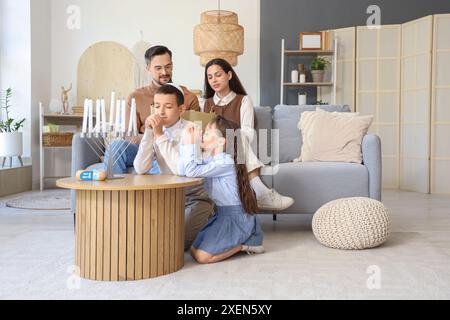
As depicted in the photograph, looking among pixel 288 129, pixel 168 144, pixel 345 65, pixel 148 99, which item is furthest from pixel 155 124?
pixel 345 65

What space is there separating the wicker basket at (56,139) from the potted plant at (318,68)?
2.96 metres

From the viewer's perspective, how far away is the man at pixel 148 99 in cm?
294

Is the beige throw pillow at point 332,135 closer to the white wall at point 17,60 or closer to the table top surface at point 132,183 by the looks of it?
the table top surface at point 132,183

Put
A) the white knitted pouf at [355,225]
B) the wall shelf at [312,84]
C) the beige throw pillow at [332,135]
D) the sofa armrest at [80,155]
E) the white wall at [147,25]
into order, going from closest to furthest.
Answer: the white knitted pouf at [355,225], the sofa armrest at [80,155], the beige throw pillow at [332,135], the wall shelf at [312,84], the white wall at [147,25]

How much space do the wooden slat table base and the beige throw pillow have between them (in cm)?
159

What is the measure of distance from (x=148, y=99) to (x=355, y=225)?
1483mm

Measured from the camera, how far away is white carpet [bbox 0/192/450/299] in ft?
6.34

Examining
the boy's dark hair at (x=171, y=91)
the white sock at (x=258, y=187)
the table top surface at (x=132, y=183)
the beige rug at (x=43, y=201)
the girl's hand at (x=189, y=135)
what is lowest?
the beige rug at (x=43, y=201)

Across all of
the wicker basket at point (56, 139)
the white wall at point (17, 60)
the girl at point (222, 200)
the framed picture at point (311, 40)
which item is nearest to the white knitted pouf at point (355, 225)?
the girl at point (222, 200)

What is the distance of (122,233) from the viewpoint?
2.09 meters

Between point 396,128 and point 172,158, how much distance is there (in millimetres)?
4157

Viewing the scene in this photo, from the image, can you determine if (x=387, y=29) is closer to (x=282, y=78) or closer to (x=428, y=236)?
(x=282, y=78)

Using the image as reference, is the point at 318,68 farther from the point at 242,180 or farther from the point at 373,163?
the point at 242,180

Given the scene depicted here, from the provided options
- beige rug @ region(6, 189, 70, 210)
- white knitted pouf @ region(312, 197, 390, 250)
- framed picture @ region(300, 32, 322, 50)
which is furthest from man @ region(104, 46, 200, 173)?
framed picture @ region(300, 32, 322, 50)
